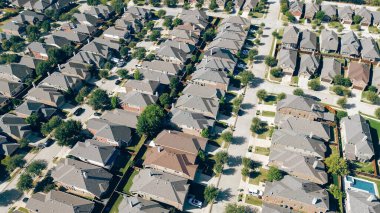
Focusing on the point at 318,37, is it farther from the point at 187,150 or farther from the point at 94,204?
the point at 94,204

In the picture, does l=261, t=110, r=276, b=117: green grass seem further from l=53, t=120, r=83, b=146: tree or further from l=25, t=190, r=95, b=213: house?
l=25, t=190, r=95, b=213: house

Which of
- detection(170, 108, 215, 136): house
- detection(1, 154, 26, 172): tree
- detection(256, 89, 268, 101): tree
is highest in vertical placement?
detection(256, 89, 268, 101): tree

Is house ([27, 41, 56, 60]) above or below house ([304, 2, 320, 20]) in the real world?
below

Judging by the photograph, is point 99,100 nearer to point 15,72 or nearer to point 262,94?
point 15,72

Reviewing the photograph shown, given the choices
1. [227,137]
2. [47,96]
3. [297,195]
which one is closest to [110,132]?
[47,96]

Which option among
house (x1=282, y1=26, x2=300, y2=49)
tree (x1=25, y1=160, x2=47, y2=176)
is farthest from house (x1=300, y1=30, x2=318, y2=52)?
tree (x1=25, y1=160, x2=47, y2=176)
